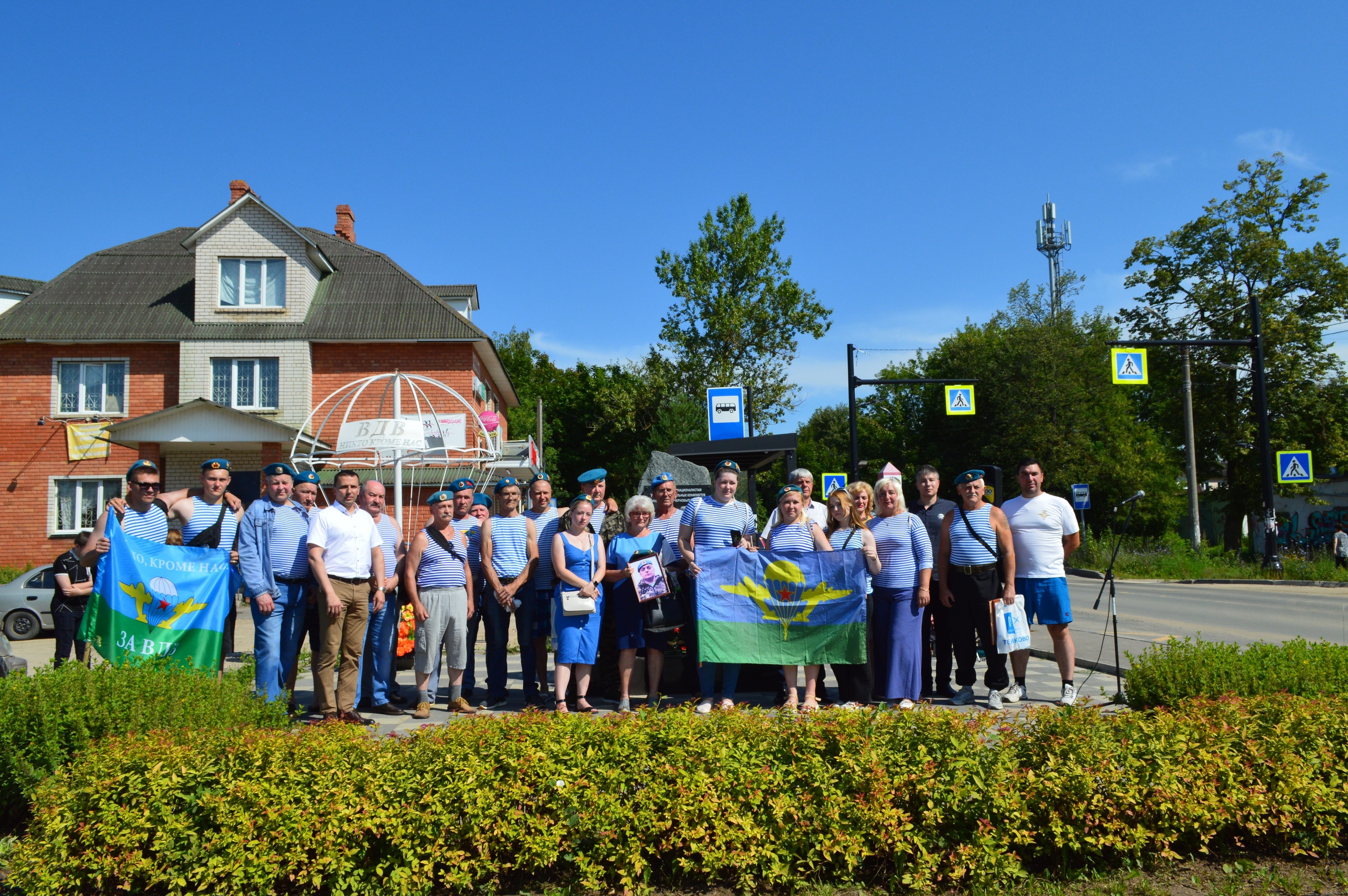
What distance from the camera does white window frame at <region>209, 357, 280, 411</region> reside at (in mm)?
27188

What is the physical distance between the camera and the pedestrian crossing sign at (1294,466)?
2116cm

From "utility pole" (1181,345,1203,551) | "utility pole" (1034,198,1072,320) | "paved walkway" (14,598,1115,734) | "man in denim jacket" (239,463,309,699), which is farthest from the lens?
"utility pole" (1034,198,1072,320)

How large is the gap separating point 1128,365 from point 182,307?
26625 mm

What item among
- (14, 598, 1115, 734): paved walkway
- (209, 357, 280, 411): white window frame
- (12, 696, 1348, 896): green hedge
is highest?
(209, 357, 280, 411): white window frame

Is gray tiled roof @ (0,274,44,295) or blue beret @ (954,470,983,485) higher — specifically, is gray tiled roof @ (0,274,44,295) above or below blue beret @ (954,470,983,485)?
above

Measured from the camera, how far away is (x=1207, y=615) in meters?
15.5

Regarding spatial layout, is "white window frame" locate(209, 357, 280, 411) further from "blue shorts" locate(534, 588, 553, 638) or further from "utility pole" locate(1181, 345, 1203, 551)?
"utility pole" locate(1181, 345, 1203, 551)

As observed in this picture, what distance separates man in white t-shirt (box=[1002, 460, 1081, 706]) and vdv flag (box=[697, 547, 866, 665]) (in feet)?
4.78

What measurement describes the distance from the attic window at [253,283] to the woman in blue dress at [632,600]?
23.8m

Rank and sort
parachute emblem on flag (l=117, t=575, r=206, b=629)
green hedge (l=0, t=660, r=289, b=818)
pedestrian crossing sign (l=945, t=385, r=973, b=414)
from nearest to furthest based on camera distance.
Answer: green hedge (l=0, t=660, r=289, b=818) < parachute emblem on flag (l=117, t=575, r=206, b=629) < pedestrian crossing sign (l=945, t=385, r=973, b=414)

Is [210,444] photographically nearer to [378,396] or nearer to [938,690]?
[378,396]

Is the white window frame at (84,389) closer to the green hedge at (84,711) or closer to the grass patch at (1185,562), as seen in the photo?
the green hedge at (84,711)

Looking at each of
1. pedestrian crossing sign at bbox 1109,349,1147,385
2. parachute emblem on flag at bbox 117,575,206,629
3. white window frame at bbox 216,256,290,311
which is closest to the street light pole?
pedestrian crossing sign at bbox 1109,349,1147,385

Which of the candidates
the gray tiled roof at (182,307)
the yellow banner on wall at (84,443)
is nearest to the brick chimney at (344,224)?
the gray tiled roof at (182,307)
